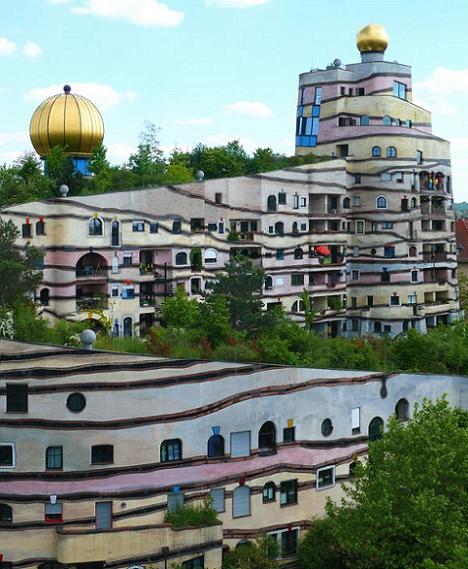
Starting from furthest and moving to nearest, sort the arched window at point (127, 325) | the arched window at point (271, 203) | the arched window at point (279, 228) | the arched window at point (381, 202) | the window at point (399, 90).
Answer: the window at point (399, 90) → the arched window at point (381, 202) → the arched window at point (279, 228) → the arched window at point (271, 203) → the arched window at point (127, 325)

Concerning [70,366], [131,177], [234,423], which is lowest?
[234,423]

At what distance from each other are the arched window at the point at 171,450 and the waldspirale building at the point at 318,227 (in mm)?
12775

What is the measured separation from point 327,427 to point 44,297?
47.5 ft

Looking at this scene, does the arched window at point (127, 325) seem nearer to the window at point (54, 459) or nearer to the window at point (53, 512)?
the window at point (54, 459)

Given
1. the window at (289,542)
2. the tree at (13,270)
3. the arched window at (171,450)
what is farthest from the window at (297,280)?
the arched window at (171,450)

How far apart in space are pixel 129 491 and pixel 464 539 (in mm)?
9193

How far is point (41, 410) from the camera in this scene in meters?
24.5

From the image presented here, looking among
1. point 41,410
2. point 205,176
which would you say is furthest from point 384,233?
point 41,410

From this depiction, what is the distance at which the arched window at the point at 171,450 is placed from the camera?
2523cm

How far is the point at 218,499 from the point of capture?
26.1m

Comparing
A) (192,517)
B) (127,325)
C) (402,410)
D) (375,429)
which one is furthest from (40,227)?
(402,410)

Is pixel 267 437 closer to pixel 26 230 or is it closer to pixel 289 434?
pixel 289 434

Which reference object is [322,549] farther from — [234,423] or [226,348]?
[226,348]

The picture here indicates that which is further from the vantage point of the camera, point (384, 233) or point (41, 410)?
point (384, 233)
